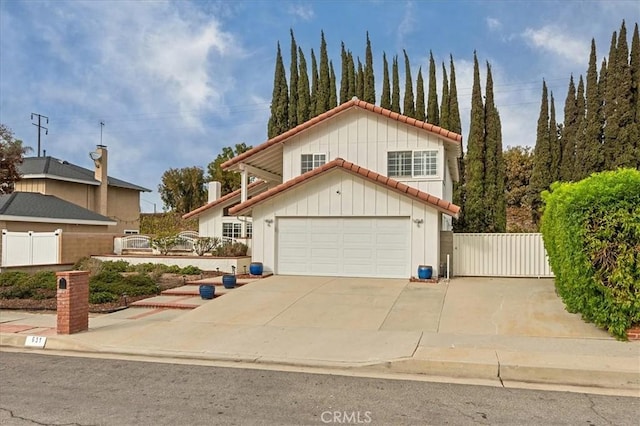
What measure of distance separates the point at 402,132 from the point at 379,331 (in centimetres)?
1097

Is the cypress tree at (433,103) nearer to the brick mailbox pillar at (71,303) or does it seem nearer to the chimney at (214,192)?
the chimney at (214,192)

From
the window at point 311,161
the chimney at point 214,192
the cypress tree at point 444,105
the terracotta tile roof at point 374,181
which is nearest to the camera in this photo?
the terracotta tile roof at point 374,181

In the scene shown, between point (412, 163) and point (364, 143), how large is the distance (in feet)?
6.79

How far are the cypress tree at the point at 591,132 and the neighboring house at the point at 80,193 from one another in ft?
90.2

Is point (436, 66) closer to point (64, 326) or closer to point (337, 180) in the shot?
point (337, 180)

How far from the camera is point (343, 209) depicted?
53.9 feet

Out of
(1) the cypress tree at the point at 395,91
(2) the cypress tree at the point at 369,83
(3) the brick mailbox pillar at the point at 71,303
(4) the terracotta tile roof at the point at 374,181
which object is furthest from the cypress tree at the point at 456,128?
(3) the brick mailbox pillar at the point at 71,303

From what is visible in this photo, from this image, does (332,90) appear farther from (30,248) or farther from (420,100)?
(30,248)

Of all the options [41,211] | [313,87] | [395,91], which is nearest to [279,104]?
[313,87]

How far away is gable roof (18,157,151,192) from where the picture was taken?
29.2 metres

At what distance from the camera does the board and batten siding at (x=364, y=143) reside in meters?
18.3

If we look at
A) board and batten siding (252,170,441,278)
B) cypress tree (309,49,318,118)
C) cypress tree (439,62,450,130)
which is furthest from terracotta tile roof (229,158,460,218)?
cypress tree (309,49,318,118)

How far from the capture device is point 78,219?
25469 millimetres

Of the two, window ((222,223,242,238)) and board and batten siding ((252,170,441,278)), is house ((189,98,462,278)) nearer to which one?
board and batten siding ((252,170,441,278))
